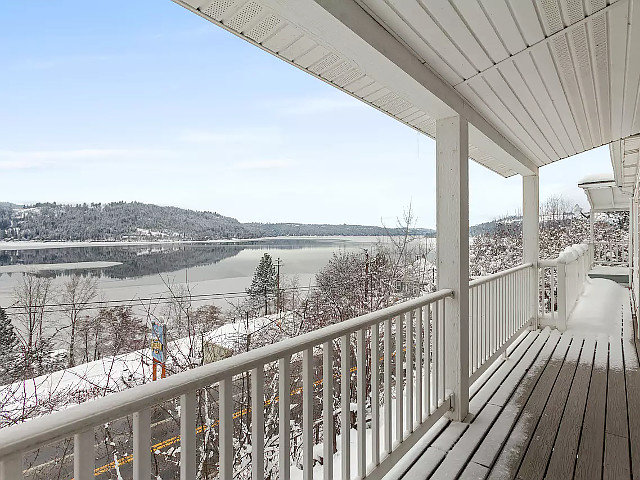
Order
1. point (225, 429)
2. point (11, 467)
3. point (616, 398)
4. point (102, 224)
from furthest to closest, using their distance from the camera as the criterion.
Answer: point (102, 224)
point (616, 398)
point (225, 429)
point (11, 467)

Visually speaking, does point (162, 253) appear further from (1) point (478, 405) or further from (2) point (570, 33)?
(2) point (570, 33)

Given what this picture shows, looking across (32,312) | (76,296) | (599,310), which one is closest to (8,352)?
(32,312)

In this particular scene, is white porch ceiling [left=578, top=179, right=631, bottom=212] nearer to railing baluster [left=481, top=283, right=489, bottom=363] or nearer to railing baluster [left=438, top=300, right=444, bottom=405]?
railing baluster [left=481, top=283, right=489, bottom=363]

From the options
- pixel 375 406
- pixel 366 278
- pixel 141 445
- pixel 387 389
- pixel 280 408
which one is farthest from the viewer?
pixel 366 278

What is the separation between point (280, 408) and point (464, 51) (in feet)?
6.19

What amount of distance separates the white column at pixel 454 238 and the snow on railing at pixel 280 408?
67 mm

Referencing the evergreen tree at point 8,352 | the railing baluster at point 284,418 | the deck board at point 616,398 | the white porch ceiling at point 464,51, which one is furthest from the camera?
the evergreen tree at point 8,352

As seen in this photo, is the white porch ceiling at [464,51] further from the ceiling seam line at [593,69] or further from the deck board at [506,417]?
the deck board at [506,417]

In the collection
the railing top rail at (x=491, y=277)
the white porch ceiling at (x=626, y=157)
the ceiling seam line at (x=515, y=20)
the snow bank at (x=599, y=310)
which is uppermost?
the white porch ceiling at (x=626, y=157)

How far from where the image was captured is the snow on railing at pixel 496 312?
3340 mm

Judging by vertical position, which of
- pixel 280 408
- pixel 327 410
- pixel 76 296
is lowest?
pixel 76 296

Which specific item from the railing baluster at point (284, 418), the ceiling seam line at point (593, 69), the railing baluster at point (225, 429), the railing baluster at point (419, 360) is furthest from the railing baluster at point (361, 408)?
the ceiling seam line at point (593, 69)

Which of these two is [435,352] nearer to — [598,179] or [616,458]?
[616,458]

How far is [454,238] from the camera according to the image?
2711mm
